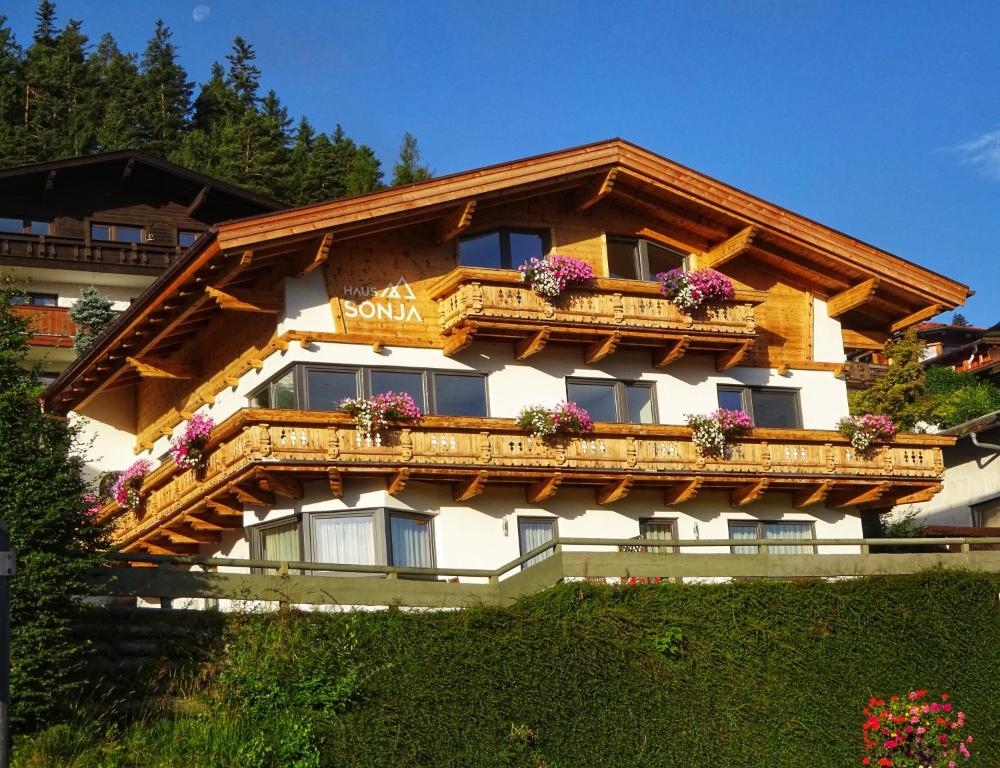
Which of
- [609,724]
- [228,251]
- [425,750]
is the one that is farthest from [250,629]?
[228,251]

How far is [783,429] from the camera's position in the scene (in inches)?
1198

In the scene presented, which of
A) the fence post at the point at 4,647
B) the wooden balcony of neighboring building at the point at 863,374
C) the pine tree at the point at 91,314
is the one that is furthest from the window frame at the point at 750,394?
the wooden balcony of neighboring building at the point at 863,374

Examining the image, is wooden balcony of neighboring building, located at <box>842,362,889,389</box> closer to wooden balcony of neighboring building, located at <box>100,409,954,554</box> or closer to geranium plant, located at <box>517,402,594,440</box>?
wooden balcony of neighboring building, located at <box>100,409,954,554</box>

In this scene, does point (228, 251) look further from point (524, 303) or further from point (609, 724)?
point (609, 724)

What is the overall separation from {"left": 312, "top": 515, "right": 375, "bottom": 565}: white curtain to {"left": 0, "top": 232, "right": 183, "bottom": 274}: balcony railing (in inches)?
934

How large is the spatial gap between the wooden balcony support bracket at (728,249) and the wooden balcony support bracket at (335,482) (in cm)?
988

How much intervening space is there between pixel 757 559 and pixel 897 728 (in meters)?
3.62

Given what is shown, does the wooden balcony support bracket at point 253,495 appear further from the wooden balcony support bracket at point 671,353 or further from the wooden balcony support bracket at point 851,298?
the wooden balcony support bracket at point 851,298

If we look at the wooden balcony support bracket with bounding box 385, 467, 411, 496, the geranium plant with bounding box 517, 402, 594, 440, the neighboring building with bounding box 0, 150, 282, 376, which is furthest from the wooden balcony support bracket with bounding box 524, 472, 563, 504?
the neighboring building with bounding box 0, 150, 282, 376

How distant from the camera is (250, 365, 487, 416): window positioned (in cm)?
2741

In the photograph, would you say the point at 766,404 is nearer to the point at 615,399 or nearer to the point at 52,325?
the point at 615,399

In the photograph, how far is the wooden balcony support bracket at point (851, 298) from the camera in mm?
32250

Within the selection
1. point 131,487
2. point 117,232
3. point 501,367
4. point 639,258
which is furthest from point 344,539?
point 117,232

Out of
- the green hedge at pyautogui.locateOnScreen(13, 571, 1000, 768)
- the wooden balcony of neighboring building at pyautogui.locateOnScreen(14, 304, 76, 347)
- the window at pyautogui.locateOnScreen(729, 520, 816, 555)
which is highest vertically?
the wooden balcony of neighboring building at pyautogui.locateOnScreen(14, 304, 76, 347)
